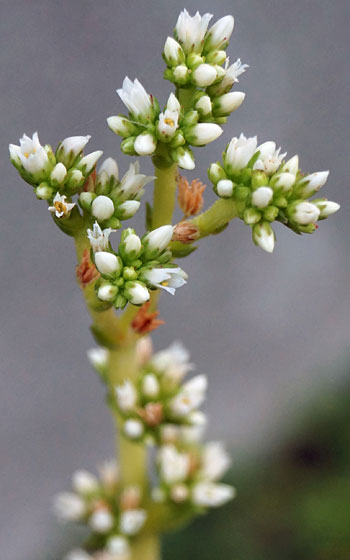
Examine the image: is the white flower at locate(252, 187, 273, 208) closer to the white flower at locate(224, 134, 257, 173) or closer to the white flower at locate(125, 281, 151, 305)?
the white flower at locate(224, 134, 257, 173)

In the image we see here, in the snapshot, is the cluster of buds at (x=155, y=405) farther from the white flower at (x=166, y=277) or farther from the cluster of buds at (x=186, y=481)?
the white flower at (x=166, y=277)

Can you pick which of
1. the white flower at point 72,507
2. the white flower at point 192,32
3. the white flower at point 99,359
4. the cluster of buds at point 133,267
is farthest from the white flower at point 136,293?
the white flower at point 72,507

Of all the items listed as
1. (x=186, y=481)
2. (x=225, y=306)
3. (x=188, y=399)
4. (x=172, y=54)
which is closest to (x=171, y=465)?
(x=186, y=481)

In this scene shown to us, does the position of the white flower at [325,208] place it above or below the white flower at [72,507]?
above

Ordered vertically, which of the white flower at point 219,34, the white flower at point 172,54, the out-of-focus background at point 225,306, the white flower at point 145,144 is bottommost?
the white flower at point 145,144

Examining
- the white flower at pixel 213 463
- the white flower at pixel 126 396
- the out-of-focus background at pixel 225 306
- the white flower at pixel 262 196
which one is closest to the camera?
the white flower at pixel 262 196

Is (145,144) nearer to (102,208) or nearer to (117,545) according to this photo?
(102,208)

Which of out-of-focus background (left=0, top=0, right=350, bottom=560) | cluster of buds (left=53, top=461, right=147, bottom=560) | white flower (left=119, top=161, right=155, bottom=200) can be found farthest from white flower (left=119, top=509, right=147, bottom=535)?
out-of-focus background (left=0, top=0, right=350, bottom=560)
